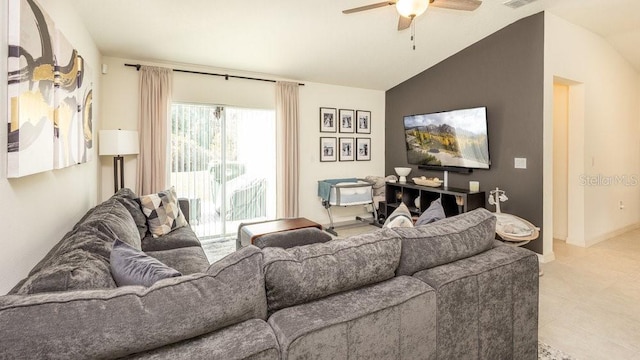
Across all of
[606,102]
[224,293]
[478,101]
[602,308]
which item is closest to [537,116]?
[478,101]

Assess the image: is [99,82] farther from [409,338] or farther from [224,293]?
[409,338]

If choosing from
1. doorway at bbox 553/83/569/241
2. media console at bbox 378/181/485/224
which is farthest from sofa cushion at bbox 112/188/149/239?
doorway at bbox 553/83/569/241

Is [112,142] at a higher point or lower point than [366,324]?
higher

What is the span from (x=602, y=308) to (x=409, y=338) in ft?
7.55

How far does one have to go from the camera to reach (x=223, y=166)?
14.7ft

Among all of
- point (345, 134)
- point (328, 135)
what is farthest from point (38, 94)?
point (345, 134)

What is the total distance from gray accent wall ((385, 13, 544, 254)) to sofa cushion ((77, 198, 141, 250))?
3.92 meters

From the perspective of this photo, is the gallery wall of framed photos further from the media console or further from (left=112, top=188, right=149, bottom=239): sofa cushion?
(left=112, top=188, right=149, bottom=239): sofa cushion

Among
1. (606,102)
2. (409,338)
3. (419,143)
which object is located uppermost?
(606,102)

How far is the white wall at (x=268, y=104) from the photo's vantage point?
3.78 metres

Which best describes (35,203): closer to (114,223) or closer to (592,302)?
(114,223)

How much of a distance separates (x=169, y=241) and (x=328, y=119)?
327 centimetres

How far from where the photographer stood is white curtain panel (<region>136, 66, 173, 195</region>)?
151 inches

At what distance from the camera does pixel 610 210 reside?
434cm
